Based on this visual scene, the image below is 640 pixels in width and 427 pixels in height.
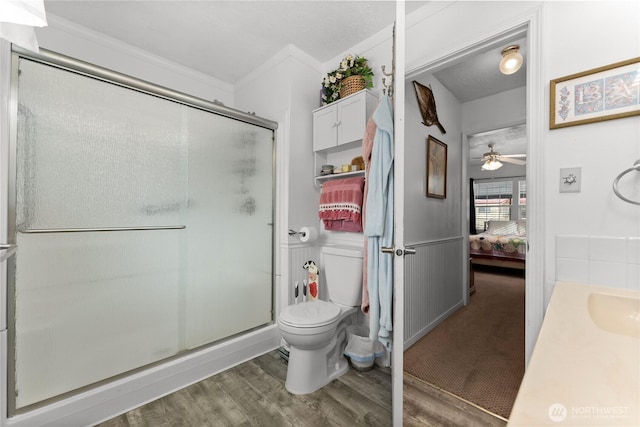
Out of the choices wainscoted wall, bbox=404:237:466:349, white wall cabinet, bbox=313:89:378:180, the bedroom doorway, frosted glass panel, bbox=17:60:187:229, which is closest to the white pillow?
the bedroom doorway

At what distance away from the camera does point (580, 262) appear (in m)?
1.17

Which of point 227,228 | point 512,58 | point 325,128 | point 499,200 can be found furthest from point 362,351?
point 499,200

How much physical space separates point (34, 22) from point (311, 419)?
1.86 meters

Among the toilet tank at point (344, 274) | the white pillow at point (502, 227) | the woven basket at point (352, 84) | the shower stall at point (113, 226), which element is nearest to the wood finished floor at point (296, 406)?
the shower stall at point (113, 226)

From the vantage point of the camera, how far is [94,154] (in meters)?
1.47

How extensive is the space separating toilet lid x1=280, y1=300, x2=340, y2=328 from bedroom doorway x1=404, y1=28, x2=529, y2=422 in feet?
2.11

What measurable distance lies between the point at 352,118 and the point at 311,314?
1.39 meters

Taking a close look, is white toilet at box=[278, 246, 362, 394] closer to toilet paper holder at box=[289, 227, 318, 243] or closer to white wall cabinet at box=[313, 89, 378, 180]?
toilet paper holder at box=[289, 227, 318, 243]

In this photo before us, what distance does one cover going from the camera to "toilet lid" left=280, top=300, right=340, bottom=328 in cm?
162

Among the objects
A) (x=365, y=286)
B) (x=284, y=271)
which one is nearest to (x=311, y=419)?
(x=365, y=286)

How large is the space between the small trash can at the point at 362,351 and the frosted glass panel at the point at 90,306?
1154 mm

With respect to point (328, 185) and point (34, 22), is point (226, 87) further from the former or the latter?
point (34, 22)

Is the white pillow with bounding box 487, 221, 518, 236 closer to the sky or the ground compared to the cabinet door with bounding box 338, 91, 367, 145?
closer to the ground

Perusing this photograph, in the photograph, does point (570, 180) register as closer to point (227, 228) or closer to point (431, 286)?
point (431, 286)
